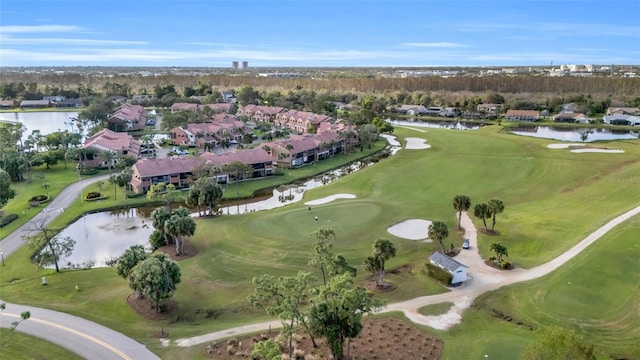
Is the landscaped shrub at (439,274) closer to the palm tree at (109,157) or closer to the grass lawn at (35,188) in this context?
the grass lawn at (35,188)

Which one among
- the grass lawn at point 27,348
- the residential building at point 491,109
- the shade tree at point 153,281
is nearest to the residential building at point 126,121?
the shade tree at point 153,281

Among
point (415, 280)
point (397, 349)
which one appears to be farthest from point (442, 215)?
point (397, 349)

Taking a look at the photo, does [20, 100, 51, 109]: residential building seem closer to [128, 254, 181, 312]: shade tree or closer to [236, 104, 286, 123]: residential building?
[236, 104, 286, 123]: residential building

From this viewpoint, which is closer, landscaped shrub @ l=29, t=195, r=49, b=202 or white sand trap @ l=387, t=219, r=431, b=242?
white sand trap @ l=387, t=219, r=431, b=242

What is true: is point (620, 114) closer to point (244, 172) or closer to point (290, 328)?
point (244, 172)

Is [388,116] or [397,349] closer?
[397,349]

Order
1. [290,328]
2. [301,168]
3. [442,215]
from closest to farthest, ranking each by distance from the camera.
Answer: [290,328] → [442,215] → [301,168]

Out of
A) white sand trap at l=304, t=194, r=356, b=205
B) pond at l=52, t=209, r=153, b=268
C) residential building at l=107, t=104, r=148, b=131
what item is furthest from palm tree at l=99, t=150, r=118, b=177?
residential building at l=107, t=104, r=148, b=131
